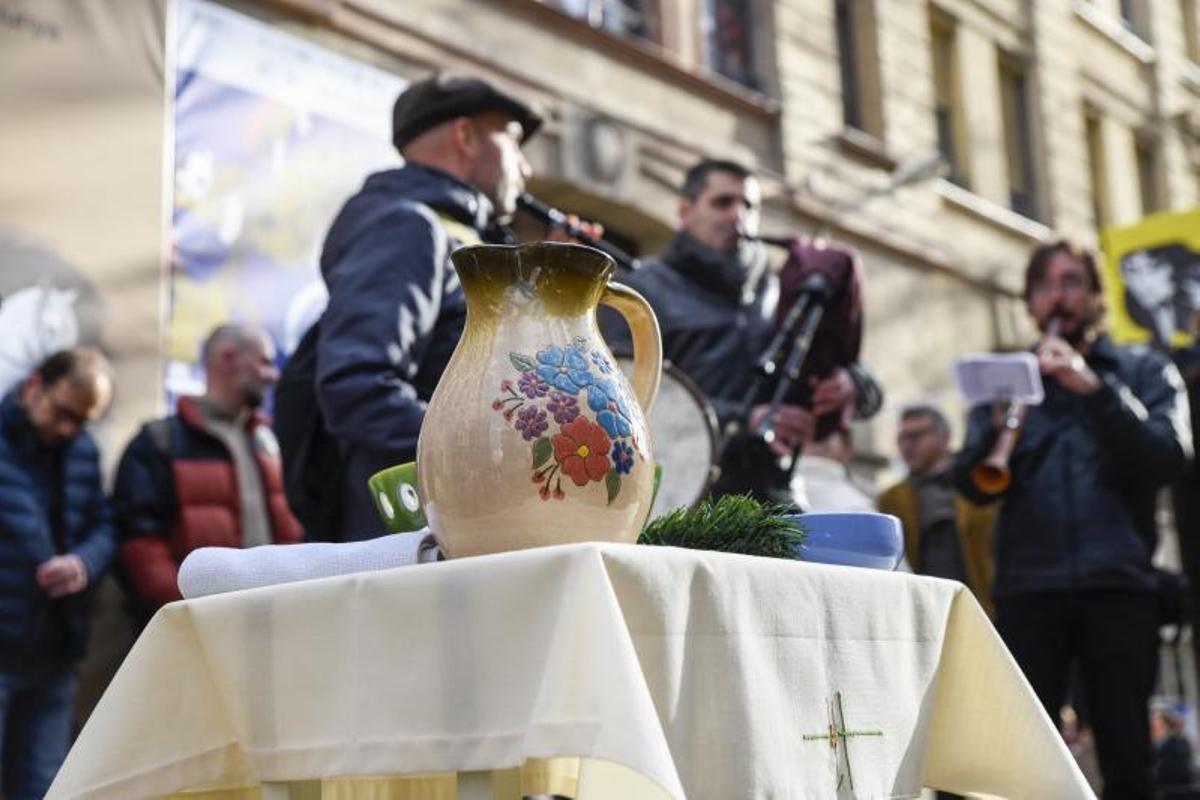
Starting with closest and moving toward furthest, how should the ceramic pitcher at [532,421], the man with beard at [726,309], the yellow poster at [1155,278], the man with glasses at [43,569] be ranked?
the ceramic pitcher at [532,421] < the man with beard at [726,309] < the man with glasses at [43,569] < the yellow poster at [1155,278]

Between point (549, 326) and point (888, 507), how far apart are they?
5.35 m

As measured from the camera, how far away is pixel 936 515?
7.25 meters

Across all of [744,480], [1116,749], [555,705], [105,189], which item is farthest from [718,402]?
[105,189]

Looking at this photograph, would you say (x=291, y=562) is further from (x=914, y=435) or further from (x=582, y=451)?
(x=914, y=435)

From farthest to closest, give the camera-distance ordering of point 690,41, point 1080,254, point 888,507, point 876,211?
point 876,211 → point 690,41 → point 888,507 → point 1080,254

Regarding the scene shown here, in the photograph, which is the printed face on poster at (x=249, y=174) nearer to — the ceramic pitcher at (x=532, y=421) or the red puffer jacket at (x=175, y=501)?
the red puffer jacket at (x=175, y=501)

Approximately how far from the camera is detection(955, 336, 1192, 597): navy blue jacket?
4.92 metres

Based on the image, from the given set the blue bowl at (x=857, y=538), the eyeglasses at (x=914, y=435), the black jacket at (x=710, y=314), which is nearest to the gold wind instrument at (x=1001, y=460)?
the black jacket at (x=710, y=314)

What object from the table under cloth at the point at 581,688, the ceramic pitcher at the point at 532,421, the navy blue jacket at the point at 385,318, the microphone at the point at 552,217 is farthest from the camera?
the microphone at the point at 552,217

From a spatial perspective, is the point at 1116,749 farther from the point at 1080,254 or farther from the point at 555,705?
the point at 555,705

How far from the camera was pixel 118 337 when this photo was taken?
292 inches

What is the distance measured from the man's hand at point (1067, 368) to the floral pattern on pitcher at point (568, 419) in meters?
3.01

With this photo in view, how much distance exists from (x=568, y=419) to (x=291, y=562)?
0.39 m

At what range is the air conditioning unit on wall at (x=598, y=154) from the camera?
1088cm
